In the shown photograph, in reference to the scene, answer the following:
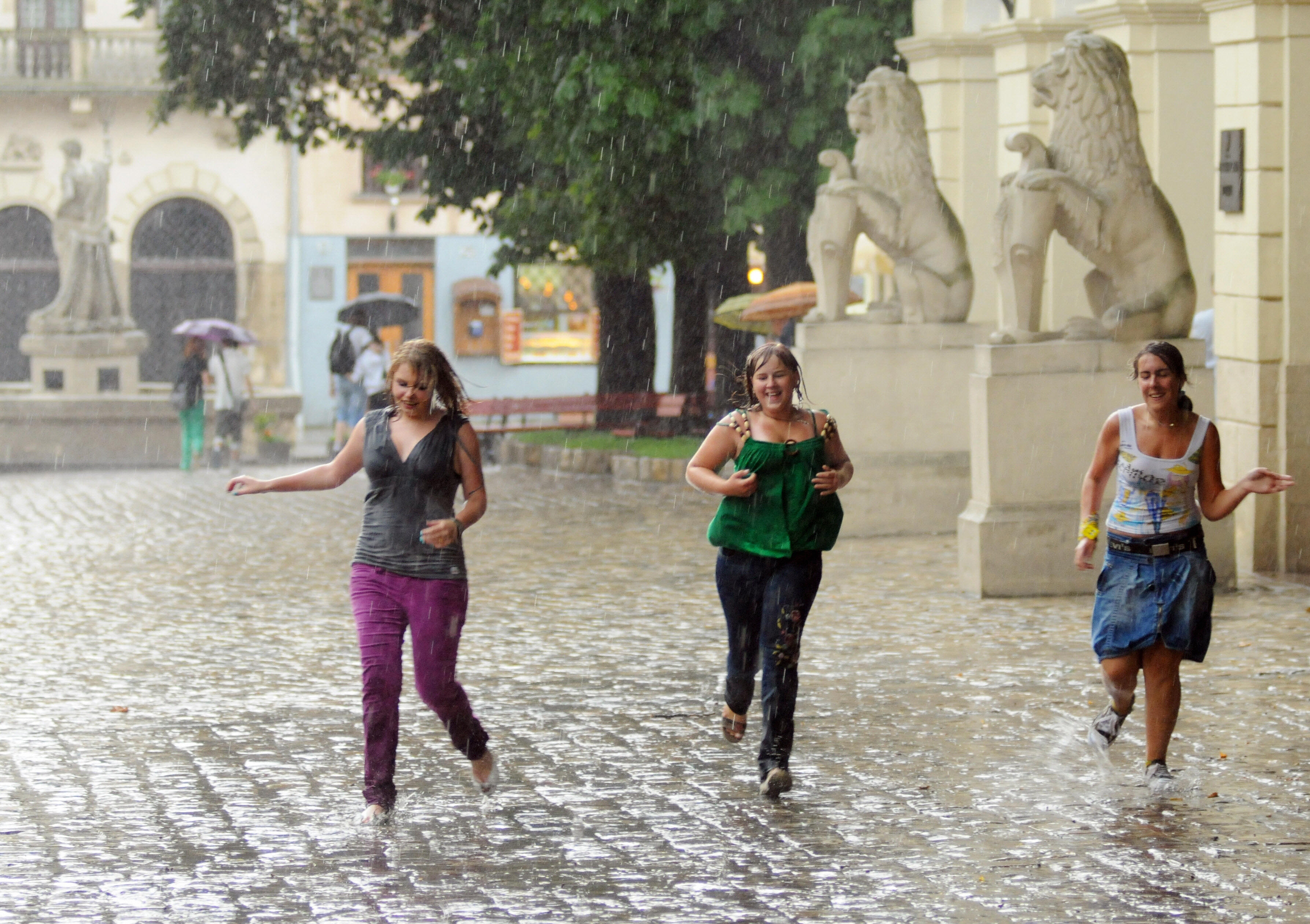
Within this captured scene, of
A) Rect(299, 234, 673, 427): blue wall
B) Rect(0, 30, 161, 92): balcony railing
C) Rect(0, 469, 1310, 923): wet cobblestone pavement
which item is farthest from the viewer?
Rect(299, 234, 673, 427): blue wall

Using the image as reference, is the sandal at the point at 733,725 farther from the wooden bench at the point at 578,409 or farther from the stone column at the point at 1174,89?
the wooden bench at the point at 578,409

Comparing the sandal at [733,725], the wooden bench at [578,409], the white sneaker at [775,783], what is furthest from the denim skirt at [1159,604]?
the wooden bench at [578,409]

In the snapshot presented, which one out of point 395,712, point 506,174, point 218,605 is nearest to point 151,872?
point 395,712

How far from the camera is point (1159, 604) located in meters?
7.82

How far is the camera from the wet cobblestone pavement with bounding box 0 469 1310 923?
21.2 ft

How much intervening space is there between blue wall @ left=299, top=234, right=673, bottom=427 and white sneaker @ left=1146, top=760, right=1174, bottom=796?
1368 inches

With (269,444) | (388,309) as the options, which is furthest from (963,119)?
(269,444)

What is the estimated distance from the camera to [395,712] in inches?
296

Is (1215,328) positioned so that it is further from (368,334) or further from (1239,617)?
(368,334)

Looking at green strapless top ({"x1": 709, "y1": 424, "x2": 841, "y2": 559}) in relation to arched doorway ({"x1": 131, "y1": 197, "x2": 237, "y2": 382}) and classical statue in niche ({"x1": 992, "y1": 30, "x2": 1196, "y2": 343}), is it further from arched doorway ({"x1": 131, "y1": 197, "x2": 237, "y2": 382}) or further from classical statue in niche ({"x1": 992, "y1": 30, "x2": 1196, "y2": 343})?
arched doorway ({"x1": 131, "y1": 197, "x2": 237, "y2": 382})

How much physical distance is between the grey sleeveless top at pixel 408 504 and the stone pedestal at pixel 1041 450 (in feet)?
20.2

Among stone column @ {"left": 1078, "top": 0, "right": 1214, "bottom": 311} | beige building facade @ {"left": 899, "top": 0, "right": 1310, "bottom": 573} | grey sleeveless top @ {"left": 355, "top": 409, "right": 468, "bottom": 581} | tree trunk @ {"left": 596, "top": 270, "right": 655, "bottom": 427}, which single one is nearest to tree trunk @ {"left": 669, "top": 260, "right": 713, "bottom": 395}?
tree trunk @ {"left": 596, "top": 270, "right": 655, "bottom": 427}

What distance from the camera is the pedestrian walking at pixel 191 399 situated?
2631 centimetres

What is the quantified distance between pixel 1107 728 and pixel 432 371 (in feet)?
9.18
